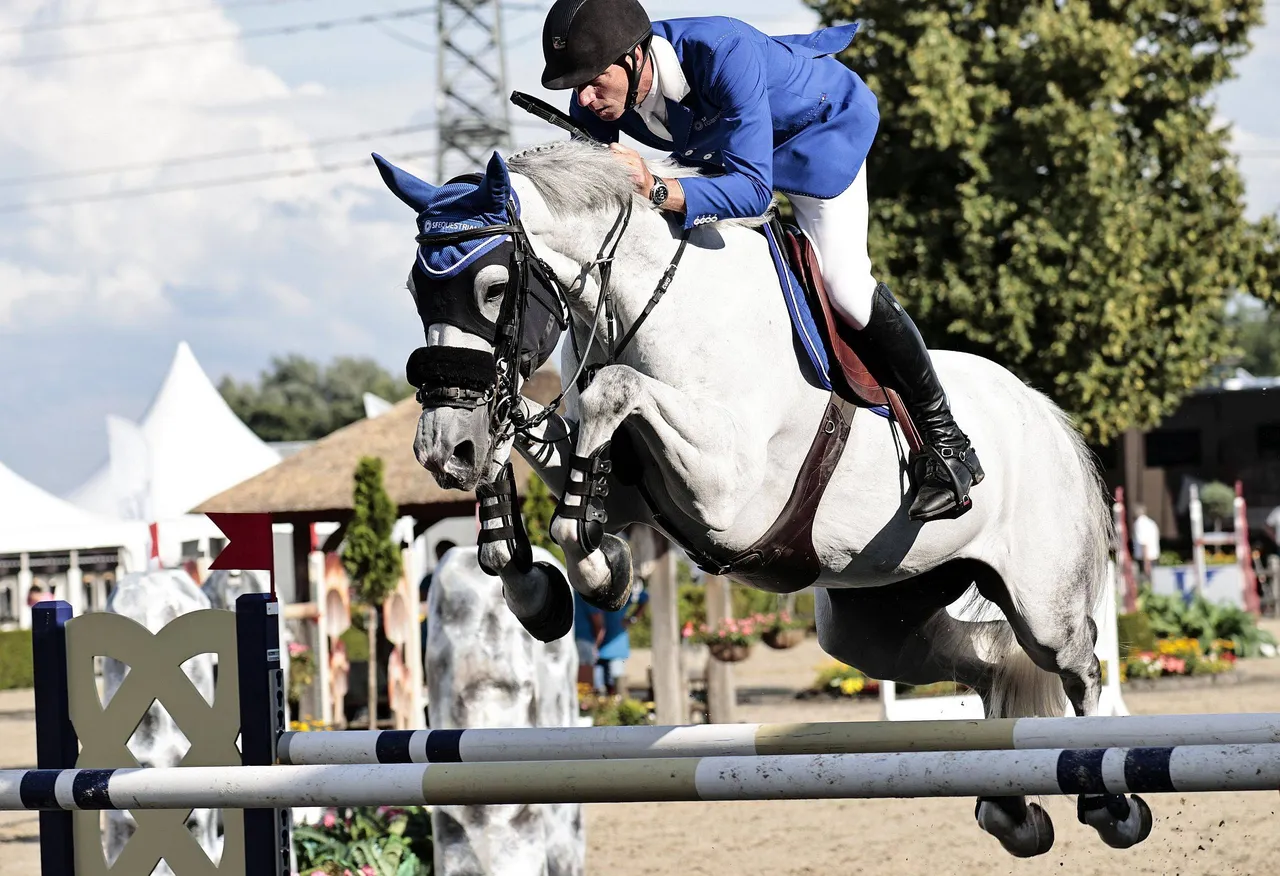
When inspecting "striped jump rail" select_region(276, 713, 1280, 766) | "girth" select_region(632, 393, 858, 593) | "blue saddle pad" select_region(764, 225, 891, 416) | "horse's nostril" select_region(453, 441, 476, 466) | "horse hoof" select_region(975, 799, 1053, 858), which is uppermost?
"blue saddle pad" select_region(764, 225, 891, 416)

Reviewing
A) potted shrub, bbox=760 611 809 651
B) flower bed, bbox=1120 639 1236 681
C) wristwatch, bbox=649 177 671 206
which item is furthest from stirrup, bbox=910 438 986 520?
flower bed, bbox=1120 639 1236 681

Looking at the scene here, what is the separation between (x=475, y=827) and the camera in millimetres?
5258

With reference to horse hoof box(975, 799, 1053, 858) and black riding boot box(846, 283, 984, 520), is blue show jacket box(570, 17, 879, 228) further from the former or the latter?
horse hoof box(975, 799, 1053, 858)

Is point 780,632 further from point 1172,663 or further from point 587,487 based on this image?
point 587,487

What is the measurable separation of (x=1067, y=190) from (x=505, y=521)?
46.1 feet

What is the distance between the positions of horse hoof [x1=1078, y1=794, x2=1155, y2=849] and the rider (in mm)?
966

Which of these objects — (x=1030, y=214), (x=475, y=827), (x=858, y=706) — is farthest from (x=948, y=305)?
(x=475, y=827)

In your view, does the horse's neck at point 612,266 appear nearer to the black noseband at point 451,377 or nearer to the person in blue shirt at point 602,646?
the black noseband at point 451,377

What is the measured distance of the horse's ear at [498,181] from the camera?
2803 mm

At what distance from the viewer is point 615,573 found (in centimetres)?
287

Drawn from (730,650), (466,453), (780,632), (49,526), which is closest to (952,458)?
(466,453)

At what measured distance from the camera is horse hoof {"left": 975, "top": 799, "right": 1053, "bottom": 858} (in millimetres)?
3857

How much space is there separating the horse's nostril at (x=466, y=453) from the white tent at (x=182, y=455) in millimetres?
14126

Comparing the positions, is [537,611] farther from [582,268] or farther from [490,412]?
[582,268]
